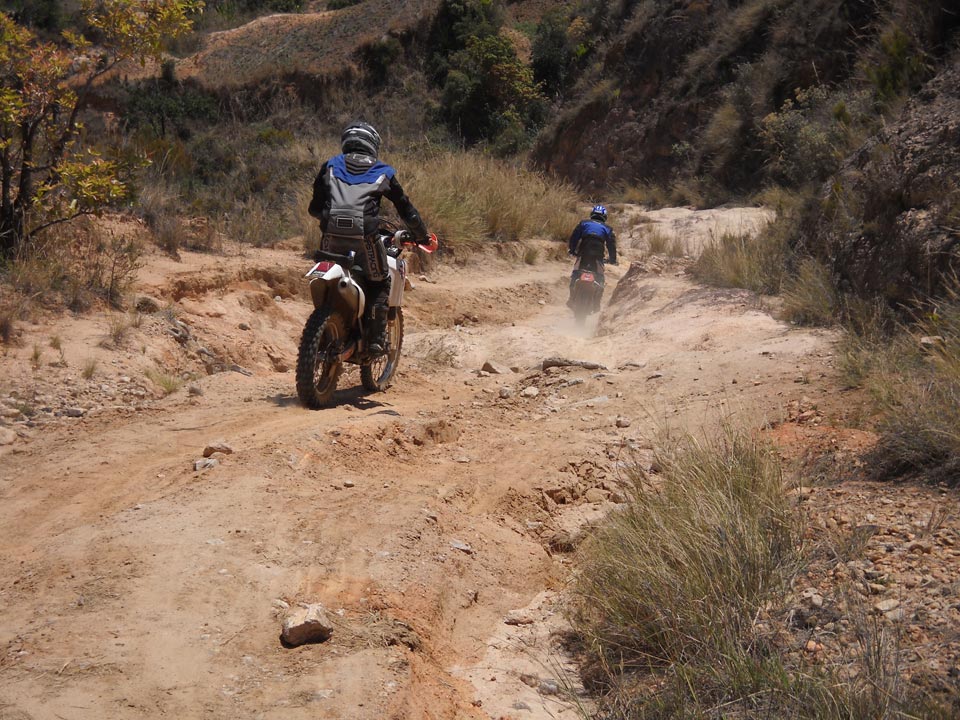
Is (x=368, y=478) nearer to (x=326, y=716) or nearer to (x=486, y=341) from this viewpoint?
(x=326, y=716)

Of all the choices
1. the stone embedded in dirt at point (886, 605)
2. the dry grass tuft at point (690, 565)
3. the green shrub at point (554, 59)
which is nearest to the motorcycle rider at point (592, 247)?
the dry grass tuft at point (690, 565)

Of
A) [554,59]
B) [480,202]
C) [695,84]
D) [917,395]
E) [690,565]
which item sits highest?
[554,59]

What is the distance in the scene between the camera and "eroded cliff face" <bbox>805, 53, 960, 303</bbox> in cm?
743

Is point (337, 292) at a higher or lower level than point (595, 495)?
higher

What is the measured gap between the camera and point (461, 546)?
4648 millimetres

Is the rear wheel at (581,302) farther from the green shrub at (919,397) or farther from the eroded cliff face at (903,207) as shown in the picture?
the green shrub at (919,397)

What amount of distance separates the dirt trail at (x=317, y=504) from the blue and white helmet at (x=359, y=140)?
192cm

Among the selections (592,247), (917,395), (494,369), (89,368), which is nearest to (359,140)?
(494,369)

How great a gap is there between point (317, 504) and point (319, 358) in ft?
6.31

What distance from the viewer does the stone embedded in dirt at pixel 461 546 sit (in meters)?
4.63

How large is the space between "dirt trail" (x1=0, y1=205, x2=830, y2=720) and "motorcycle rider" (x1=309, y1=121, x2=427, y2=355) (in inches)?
31.4

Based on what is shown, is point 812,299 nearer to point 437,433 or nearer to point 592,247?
point 437,433

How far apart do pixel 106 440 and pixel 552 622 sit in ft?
10.9

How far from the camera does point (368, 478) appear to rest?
17.8 feet
